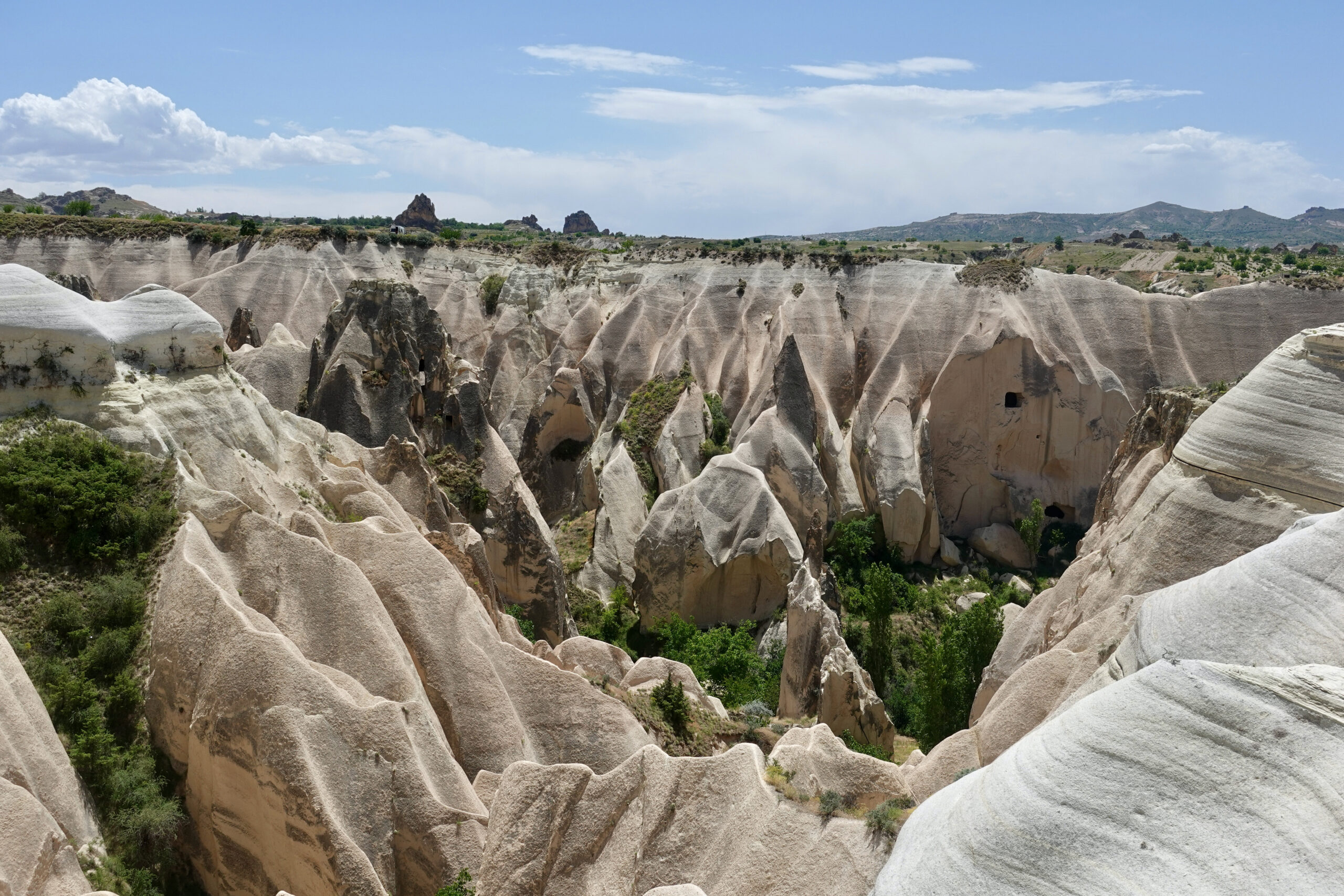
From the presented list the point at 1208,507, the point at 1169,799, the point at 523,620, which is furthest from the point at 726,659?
the point at 1169,799

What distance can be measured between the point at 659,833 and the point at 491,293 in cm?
5504

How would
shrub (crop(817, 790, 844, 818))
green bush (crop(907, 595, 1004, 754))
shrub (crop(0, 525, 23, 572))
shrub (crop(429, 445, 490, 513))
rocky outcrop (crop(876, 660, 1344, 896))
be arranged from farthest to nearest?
shrub (crop(429, 445, 490, 513))
green bush (crop(907, 595, 1004, 754))
shrub (crop(0, 525, 23, 572))
shrub (crop(817, 790, 844, 818))
rocky outcrop (crop(876, 660, 1344, 896))

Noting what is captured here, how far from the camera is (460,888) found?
13.9 metres

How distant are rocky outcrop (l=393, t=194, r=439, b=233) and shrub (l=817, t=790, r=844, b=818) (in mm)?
125419

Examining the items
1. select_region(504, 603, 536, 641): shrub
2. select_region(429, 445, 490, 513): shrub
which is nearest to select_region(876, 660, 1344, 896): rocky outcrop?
select_region(504, 603, 536, 641): shrub

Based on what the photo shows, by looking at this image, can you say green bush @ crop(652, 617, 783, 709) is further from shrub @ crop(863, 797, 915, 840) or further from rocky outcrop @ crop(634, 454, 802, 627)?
shrub @ crop(863, 797, 915, 840)

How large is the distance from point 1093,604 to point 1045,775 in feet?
43.8

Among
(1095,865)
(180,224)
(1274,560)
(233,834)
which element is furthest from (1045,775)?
(180,224)

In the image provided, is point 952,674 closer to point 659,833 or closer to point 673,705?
point 673,705

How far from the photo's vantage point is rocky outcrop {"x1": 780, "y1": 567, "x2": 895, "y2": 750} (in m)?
23.6

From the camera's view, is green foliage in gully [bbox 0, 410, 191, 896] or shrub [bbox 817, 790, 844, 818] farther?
green foliage in gully [bbox 0, 410, 191, 896]

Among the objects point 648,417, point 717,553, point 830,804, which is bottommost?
A: point 717,553

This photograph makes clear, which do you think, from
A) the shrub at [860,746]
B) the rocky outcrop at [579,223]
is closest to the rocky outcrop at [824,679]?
the shrub at [860,746]

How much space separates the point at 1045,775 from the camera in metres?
8.47
